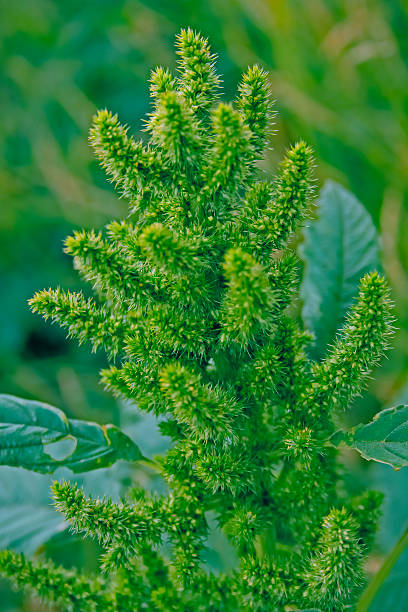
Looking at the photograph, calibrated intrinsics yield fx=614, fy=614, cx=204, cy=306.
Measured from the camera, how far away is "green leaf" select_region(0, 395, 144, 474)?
110 centimetres

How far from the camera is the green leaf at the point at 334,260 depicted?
133 cm

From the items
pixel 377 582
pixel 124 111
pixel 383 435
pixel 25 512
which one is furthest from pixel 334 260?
pixel 124 111

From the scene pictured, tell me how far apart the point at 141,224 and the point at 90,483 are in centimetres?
88

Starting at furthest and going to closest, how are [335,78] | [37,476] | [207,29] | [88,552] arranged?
1. [207,29]
2. [335,78]
3. [88,552]
4. [37,476]

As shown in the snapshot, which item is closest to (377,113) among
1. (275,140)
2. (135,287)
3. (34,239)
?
(275,140)

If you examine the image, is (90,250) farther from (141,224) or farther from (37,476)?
(37,476)

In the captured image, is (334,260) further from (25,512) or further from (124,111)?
(124,111)

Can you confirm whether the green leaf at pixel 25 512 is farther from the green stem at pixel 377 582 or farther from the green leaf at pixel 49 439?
the green stem at pixel 377 582

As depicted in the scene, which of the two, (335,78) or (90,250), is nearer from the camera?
(90,250)

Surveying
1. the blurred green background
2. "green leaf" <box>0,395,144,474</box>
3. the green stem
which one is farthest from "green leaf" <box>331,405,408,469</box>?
the blurred green background

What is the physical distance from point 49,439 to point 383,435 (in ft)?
1.95

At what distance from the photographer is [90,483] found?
5.23 ft

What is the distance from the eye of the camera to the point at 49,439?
1.13 meters

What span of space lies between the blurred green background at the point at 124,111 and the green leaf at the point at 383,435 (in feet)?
5.32
